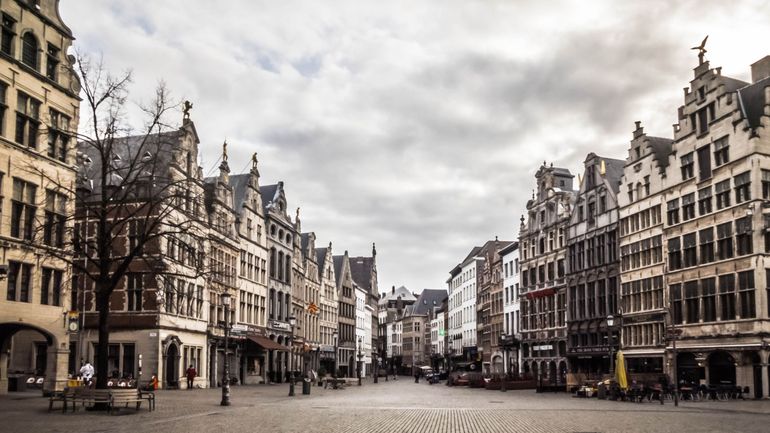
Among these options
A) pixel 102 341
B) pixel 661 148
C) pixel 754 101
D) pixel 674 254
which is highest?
pixel 754 101

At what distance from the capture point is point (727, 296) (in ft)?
159

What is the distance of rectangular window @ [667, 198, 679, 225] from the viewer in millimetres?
54906

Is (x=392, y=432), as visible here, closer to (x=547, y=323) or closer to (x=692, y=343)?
(x=692, y=343)

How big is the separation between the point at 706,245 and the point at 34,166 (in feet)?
127

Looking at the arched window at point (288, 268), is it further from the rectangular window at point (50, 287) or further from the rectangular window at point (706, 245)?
the rectangular window at point (50, 287)

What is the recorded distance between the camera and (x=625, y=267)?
2419 inches

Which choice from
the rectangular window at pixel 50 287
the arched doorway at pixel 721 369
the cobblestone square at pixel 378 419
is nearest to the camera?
the cobblestone square at pixel 378 419

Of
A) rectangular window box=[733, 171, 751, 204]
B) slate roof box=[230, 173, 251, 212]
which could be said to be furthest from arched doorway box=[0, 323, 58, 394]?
rectangular window box=[733, 171, 751, 204]

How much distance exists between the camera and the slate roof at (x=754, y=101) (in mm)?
48062

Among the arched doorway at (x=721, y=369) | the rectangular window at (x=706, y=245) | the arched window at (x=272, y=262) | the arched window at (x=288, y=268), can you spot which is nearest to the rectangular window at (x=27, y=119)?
the rectangular window at (x=706, y=245)

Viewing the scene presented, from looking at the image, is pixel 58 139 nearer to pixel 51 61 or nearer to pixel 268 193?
pixel 51 61

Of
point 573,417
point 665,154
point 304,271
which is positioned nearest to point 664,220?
point 665,154

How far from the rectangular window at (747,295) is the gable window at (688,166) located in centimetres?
900

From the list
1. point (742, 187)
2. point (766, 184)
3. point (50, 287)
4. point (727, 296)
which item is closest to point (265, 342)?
point (50, 287)
